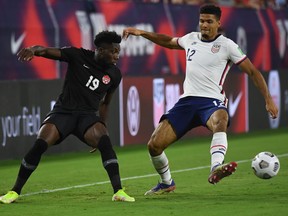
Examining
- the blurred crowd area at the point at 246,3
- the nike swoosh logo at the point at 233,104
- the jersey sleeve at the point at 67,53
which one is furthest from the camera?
the blurred crowd area at the point at 246,3

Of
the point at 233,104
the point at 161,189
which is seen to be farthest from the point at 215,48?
the point at 233,104

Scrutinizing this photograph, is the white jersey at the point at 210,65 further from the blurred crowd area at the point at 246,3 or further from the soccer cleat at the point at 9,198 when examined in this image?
the blurred crowd area at the point at 246,3

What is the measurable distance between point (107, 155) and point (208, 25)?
1965mm

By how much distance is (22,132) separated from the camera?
649 inches

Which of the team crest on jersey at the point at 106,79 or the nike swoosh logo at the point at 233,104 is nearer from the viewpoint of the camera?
the team crest on jersey at the point at 106,79

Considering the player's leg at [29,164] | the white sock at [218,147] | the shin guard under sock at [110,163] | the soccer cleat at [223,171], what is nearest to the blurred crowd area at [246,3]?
the white sock at [218,147]

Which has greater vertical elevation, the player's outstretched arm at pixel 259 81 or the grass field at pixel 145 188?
the player's outstretched arm at pixel 259 81

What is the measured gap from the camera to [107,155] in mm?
10430

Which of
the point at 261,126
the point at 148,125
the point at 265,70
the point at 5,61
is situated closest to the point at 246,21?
the point at 265,70

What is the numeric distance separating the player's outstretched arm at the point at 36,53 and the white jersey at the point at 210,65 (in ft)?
5.41

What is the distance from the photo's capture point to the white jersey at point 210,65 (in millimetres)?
11000

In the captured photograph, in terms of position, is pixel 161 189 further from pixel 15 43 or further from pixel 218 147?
pixel 15 43

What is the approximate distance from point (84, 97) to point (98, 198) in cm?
118

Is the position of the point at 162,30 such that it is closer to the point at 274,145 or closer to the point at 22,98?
the point at 274,145
